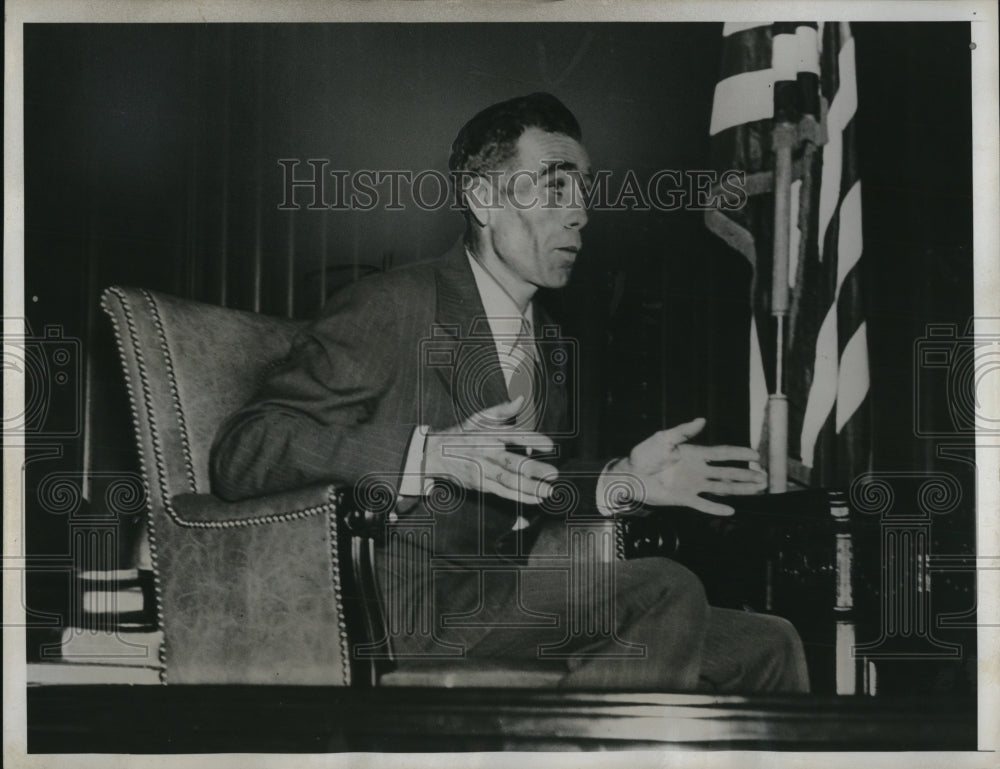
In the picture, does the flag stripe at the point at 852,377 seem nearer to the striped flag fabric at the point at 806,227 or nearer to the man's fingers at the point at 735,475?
the striped flag fabric at the point at 806,227

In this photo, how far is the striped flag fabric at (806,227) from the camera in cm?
306

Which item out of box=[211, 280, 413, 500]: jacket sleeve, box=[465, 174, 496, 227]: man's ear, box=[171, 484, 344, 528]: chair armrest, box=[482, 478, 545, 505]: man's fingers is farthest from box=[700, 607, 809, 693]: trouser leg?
box=[465, 174, 496, 227]: man's ear

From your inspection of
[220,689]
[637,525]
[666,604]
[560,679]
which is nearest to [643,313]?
[637,525]

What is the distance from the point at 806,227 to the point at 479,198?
3.03 feet

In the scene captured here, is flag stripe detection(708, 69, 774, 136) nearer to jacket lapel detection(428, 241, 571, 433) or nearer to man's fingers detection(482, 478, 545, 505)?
jacket lapel detection(428, 241, 571, 433)

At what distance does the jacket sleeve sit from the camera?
113 inches

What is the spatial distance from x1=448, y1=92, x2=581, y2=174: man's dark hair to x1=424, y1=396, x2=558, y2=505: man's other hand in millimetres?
682

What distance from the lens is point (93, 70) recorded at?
308cm

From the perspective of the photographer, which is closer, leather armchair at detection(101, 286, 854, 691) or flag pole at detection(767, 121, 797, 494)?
leather armchair at detection(101, 286, 854, 691)

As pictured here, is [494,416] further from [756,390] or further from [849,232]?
[849,232]

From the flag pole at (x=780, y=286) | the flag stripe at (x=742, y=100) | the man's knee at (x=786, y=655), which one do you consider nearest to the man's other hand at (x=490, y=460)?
the flag pole at (x=780, y=286)

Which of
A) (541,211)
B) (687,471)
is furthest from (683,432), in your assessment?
(541,211)

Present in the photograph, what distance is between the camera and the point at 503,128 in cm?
303

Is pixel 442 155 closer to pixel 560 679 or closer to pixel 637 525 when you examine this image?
pixel 637 525
